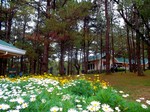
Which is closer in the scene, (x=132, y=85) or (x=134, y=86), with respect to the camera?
(x=134, y=86)

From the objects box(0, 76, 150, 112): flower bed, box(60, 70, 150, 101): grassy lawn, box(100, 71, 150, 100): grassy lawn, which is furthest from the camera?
box(100, 71, 150, 100): grassy lawn

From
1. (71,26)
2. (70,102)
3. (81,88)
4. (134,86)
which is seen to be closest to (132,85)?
(134,86)

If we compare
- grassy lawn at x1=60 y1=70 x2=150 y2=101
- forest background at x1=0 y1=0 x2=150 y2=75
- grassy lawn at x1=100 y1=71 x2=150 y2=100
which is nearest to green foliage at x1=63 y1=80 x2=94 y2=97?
grassy lawn at x1=60 y1=70 x2=150 y2=101

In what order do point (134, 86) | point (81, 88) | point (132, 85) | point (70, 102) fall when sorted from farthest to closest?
point (132, 85) < point (134, 86) < point (81, 88) < point (70, 102)

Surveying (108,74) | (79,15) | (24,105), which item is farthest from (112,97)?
(108,74)

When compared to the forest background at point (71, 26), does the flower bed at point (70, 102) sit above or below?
below

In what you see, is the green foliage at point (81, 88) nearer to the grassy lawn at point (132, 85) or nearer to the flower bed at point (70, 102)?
the flower bed at point (70, 102)

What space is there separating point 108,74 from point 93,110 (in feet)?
58.9

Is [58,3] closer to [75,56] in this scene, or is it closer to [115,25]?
[115,25]

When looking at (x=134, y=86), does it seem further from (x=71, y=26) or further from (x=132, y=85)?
(x=71, y=26)

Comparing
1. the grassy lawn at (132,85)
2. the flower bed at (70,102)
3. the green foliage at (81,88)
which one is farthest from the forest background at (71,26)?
the flower bed at (70,102)

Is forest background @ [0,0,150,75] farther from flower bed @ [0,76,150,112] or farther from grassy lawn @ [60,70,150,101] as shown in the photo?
flower bed @ [0,76,150,112]

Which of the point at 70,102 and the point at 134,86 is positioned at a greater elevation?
the point at 70,102

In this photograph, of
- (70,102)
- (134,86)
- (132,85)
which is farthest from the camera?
(132,85)
